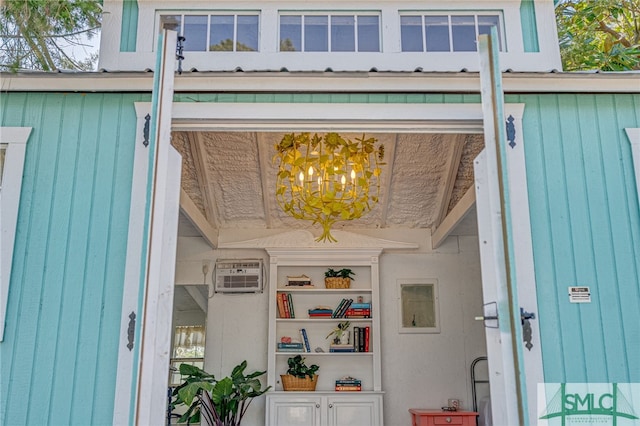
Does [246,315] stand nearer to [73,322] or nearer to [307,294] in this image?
[307,294]

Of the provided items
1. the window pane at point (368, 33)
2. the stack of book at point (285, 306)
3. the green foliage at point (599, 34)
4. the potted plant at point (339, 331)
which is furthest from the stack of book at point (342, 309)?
the green foliage at point (599, 34)

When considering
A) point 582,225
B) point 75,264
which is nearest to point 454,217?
point 582,225

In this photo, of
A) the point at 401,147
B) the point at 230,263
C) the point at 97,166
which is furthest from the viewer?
the point at 230,263

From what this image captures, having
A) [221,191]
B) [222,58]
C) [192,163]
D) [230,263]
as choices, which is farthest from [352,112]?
[230,263]

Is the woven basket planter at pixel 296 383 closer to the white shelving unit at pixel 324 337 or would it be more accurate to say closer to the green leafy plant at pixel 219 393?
the white shelving unit at pixel 324 337

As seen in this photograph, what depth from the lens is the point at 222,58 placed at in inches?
173

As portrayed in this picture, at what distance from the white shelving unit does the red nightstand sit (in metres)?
0.46

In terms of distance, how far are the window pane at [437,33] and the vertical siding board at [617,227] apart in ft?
3.95

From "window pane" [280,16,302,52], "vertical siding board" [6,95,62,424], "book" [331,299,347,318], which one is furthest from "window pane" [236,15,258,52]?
"book" [331,299,347,318]

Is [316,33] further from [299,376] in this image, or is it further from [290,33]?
[299,376]

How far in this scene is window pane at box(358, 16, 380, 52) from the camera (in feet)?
14.8

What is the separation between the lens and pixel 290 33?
4.50 metres

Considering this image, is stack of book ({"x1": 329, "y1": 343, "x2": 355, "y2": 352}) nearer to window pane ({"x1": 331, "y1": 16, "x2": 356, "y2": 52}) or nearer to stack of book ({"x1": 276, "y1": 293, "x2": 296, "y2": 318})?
stack of book ({"x1": 276, "y1": 293, "x2": 296, "y2": 318})

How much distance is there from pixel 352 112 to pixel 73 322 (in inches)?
82.5
